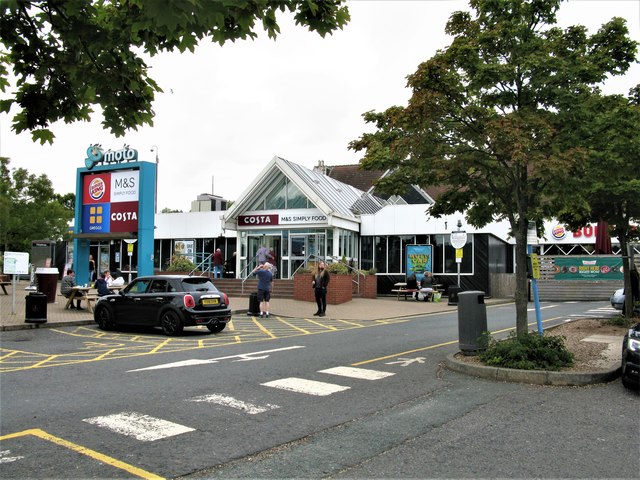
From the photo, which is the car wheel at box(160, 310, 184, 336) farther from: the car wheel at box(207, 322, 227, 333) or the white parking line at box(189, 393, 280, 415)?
the white parking line at box(189, 393, 280, 415)

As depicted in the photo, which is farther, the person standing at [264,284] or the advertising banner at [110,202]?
the advertising banner at [110,202]

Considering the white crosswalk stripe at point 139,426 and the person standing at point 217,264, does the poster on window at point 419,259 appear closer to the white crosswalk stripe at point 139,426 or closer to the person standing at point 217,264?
the person standing at point 217,264

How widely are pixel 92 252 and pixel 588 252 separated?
32795 millimetres

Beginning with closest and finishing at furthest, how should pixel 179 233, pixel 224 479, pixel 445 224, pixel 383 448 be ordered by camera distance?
pixel 224 479
pixel 383 448
pixel 445 224
pixel 179 233

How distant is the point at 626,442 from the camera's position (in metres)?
5.26

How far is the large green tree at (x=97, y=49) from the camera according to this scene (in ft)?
15.1

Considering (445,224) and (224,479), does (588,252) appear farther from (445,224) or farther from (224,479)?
(224,479)

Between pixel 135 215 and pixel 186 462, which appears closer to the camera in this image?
pixel 186 462

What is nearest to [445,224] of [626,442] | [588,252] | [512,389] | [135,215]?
[588,252]

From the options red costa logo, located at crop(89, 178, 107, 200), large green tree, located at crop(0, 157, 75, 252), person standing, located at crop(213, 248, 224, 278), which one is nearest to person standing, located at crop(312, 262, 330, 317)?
person standing, located at crop(213, 248, 224, 278)

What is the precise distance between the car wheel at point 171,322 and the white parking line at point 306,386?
583 cm

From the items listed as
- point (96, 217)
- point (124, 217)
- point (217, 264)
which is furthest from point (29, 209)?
point (217, 264)

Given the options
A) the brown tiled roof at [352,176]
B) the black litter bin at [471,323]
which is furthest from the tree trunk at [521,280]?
the brown tiled roof at [352,176]

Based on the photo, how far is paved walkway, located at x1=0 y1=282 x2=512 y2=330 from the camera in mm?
15430
